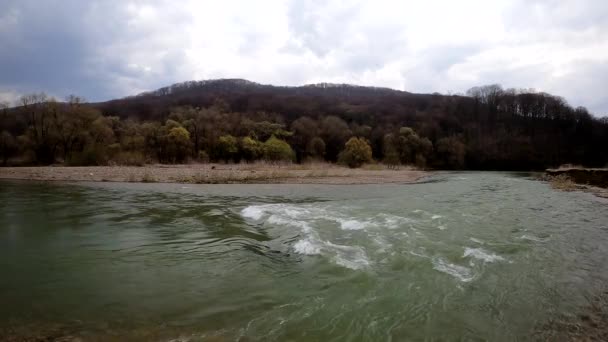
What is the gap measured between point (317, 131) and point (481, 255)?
285 feet

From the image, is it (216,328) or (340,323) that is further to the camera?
(340,323)

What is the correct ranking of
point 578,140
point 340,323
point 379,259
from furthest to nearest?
point 578,140 < point 379,259 < point 340,323

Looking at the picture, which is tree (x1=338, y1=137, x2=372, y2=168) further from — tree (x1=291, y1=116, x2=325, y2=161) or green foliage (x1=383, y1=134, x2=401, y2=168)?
tree (x1=291, y1=116, x2=325, y2=161)

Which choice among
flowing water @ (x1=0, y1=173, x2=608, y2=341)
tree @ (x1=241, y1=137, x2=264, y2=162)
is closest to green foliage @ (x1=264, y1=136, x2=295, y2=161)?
tree @ (x1=241, y1=137, x2=264, y2=162)

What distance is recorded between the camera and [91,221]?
12.1 meters

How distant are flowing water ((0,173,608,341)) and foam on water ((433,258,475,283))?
5 centimetres

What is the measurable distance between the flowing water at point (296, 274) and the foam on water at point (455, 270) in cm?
5

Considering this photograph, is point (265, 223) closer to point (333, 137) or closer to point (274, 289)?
point (274, 289)

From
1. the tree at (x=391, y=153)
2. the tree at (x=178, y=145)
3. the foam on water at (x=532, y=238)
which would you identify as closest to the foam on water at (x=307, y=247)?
the foam on water at (x=532, y=238)

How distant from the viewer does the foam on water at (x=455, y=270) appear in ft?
22.7

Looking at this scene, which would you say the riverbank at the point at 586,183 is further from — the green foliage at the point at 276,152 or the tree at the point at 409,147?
the green foliage at the point at 276,152

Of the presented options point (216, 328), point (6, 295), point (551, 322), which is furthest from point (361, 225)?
point (6, 295)

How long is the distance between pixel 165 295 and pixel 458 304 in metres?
5.18

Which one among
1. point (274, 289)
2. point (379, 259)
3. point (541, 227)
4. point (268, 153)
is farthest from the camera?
point (268, 153)
